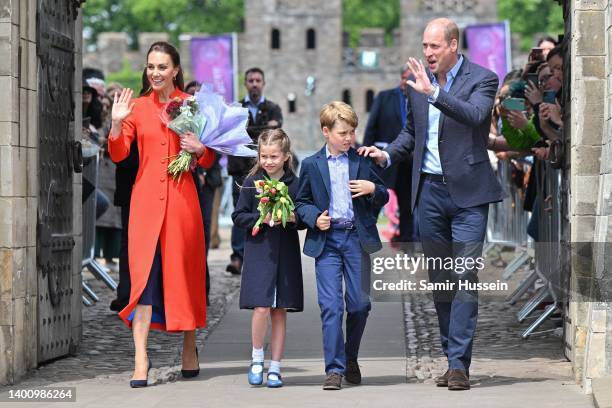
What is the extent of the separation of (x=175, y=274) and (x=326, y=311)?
0.93 meters

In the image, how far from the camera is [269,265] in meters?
9.42

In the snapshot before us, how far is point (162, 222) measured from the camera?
31.2ft

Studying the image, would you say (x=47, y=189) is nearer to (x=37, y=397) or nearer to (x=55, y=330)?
(x=55, y=330)

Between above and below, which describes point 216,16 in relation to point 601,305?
above

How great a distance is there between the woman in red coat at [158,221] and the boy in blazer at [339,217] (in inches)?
28.8

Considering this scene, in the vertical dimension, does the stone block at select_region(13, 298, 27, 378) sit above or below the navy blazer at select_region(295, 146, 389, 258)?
below

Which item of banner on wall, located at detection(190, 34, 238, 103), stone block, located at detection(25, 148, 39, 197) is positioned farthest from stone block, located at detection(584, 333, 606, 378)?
banner on wall, located at detection(190, 34, 238, 103)

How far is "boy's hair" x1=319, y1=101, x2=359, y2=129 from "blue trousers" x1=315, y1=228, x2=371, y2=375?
22.9 inches

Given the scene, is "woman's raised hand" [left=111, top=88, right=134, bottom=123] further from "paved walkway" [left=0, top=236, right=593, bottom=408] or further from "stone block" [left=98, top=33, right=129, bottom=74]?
"stone block" [left=98, top=33, right=129, bottom=74]

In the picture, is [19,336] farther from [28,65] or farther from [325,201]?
[325,201]

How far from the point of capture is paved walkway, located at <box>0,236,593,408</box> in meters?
8.68

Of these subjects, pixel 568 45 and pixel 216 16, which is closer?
pixel 568 45

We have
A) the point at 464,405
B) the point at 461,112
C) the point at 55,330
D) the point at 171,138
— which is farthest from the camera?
the point at 55,330

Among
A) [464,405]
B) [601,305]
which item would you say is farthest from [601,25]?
[464,405]
